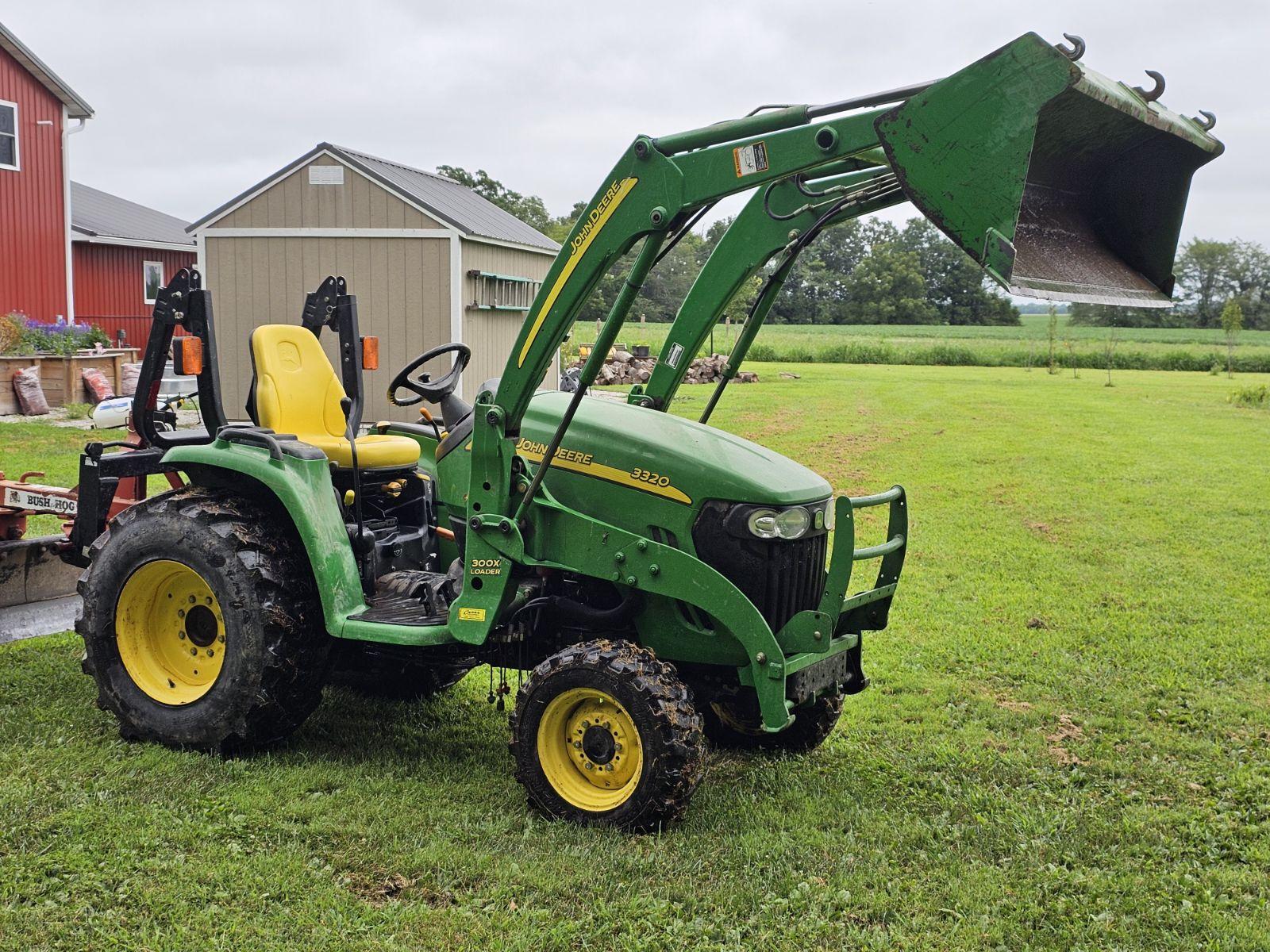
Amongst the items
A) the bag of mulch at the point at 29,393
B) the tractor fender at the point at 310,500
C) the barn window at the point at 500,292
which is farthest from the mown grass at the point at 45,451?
the barn window at the point at 500,292

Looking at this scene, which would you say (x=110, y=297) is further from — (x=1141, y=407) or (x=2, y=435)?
(x=1141, y=407)

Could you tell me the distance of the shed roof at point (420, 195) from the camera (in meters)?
13.8

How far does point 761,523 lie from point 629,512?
1.54ft

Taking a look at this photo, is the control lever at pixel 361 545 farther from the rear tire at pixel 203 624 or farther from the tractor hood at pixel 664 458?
the tractor hood at pixel 664 458

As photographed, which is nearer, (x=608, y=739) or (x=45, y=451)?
(x=608, y=739)

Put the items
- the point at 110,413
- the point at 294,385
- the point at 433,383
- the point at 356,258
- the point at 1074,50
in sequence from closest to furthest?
the point at 1074,50 < the point at 433,383 < the point at 294,385 < the point at 110,413 < the point at 356,258

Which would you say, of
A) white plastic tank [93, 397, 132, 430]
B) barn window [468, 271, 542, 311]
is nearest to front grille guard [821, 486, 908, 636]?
white plastic tank [93, 397, 132, 430]

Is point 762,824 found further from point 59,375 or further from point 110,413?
point 59,375

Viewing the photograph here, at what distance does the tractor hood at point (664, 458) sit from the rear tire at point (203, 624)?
3.38 feet

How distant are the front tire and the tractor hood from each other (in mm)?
598

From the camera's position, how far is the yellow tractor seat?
500 cm

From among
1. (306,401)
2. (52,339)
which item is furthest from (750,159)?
(52,339)

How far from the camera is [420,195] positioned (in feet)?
46.0

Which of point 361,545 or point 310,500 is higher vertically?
point 310,500
